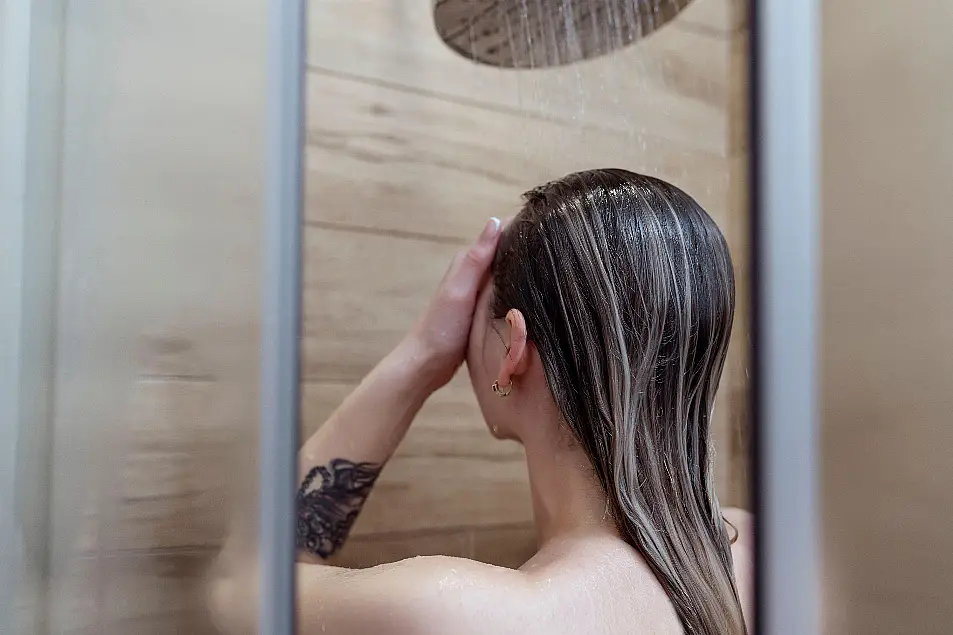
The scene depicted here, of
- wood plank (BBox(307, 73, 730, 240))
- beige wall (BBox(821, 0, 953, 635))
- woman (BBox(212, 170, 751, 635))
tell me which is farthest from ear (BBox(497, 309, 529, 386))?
beige wall (BBox(821, 0, 953, 635))

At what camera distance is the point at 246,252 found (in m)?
0.35

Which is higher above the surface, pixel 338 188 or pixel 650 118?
pixel 650 118

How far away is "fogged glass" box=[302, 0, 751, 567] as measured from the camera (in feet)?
3.46

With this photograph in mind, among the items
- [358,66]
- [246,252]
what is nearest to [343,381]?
[358,66]

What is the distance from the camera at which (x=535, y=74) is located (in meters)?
1.09

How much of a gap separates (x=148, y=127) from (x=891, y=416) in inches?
17.3

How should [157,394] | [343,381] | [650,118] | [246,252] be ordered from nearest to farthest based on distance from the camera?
1. [246,252]
2. [157,394]
3. [343,381]
4. [650,118]

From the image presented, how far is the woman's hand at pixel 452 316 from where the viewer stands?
0.88 m

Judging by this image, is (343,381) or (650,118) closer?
(343,381)

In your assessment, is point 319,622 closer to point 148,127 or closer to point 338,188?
point 148,127

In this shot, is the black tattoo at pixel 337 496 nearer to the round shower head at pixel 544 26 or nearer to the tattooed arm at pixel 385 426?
the tattooed arm at pixel 385 426

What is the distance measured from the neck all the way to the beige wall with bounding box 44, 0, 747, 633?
204 mm

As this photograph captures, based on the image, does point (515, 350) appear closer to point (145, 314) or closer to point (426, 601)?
point (426, 601)

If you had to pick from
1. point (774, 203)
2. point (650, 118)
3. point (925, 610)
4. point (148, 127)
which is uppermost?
point (650, 118)
